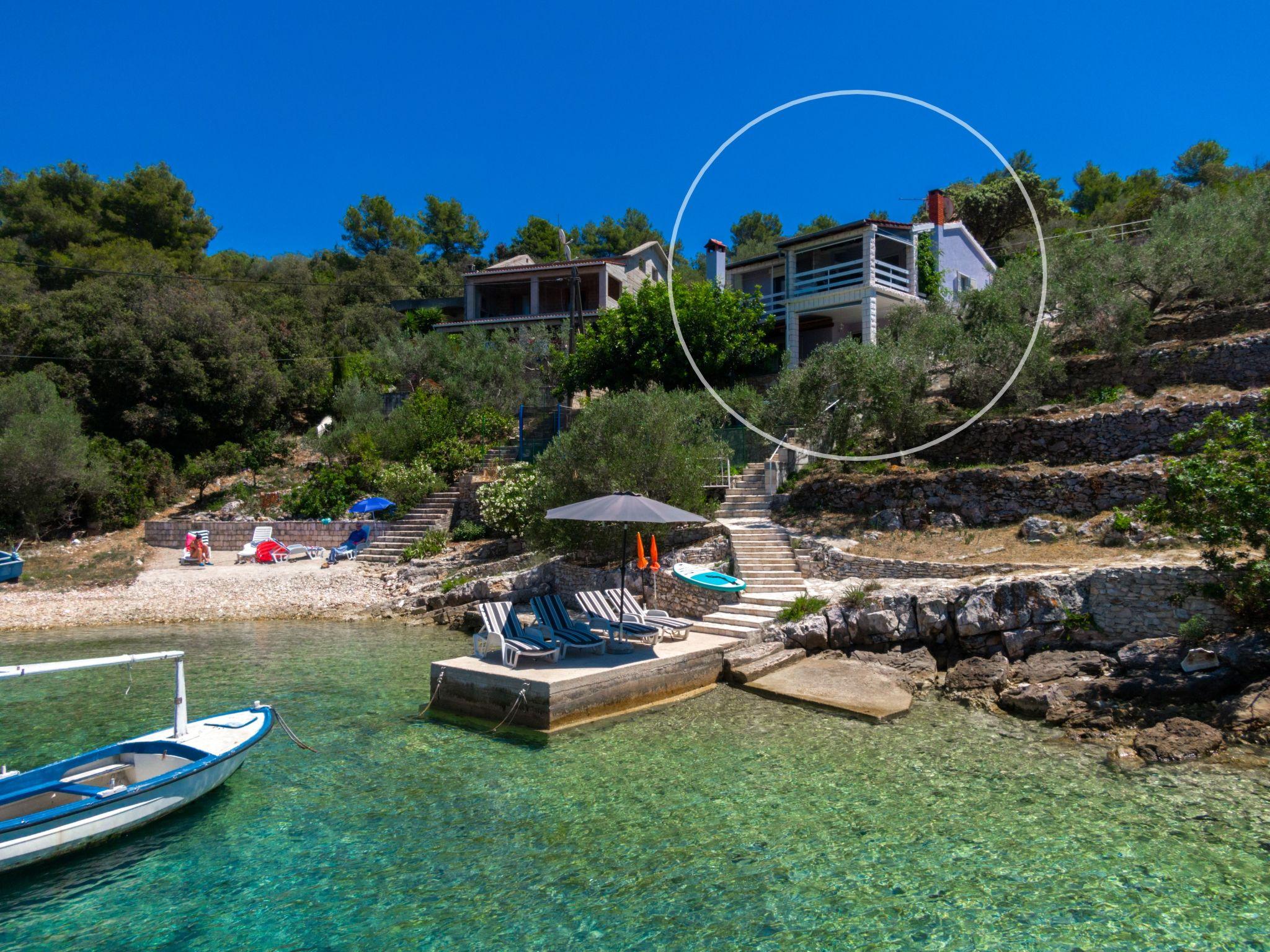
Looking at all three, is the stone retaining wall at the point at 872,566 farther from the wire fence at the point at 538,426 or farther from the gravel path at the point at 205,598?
the wire fence at the point at 538,426

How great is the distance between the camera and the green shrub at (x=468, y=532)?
24.9 meters

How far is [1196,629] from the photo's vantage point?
38.9ft

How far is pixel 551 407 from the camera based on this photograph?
108 ft

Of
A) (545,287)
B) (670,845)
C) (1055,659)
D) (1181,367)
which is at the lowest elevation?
(670,845)

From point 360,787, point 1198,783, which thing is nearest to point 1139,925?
point 1198,783

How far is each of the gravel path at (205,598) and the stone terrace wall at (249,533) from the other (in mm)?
2339

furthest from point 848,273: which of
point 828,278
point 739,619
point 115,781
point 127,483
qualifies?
point 115,781

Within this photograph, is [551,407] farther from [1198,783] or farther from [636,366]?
[1198,783]

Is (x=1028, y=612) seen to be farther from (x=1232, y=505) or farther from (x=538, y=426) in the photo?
(x=538, y=426)

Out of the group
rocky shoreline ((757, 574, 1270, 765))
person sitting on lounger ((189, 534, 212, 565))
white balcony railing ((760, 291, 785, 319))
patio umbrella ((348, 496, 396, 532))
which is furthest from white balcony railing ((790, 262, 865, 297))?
person sitting on lounger ((189, 534, 212, 565))

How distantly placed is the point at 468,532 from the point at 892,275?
18.6m

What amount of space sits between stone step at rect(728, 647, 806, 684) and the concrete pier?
0.52 meters

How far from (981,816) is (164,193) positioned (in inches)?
2075

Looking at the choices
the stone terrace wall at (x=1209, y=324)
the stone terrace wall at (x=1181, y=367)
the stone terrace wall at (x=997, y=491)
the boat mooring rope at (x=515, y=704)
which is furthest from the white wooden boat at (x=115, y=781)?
the stone terrace wall at (x=1209, y=324)
